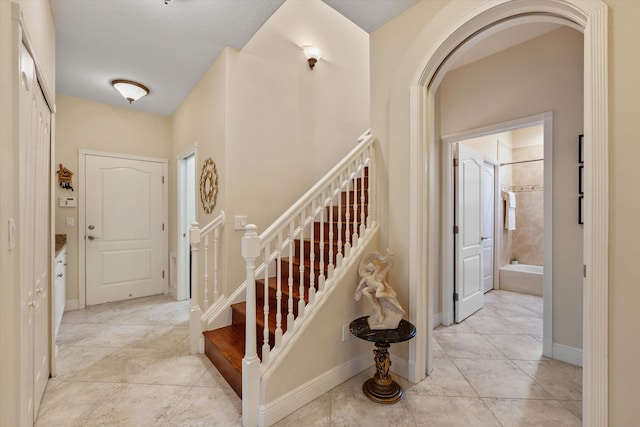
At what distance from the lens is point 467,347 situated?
102 inches

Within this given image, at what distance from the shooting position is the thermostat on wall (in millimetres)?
3596

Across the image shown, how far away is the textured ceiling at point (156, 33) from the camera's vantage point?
214 centimetres

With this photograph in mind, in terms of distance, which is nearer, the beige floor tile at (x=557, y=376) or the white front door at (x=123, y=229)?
the beige floor tile at (x=557, y=376)

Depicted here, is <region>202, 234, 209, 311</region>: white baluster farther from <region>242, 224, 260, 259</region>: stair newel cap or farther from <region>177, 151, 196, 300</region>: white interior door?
<region>177, 151, 196, 300</region>: white interior door

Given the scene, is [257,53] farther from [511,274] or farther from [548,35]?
[511,274]

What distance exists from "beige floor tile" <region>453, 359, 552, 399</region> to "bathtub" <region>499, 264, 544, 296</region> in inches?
97.1

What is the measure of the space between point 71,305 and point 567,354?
537 cm

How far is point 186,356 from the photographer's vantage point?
2424 millimetres

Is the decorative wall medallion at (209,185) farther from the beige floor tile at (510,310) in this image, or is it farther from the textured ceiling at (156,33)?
the beige floor tile at (510,310)

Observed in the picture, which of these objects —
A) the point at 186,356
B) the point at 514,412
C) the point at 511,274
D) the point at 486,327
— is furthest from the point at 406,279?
the point at 511,274

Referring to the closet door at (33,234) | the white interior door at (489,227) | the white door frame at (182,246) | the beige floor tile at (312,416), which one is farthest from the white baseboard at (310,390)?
the white interior door at (489,227)

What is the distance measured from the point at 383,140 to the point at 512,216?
3881 millimetres

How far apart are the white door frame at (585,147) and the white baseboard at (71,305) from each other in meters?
4.10

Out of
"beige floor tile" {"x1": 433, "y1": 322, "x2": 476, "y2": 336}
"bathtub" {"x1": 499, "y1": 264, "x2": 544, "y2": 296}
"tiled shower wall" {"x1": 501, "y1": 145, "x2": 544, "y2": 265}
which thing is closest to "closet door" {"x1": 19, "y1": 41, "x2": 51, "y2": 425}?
"beige floor tile" {"x1": 433, "y1": 322, "x2": 476, "y2": 336}
